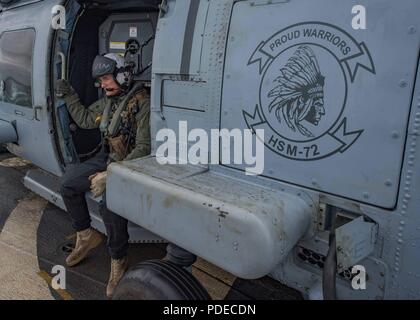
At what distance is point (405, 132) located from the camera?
137cm

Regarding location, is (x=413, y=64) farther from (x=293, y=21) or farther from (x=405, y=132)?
(x=293, y=21)

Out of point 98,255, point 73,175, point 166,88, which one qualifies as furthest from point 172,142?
point 98,255

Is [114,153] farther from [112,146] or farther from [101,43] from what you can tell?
[101,43]

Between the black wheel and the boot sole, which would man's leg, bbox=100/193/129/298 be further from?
the black wheel

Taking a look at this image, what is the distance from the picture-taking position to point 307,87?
161 centimetres

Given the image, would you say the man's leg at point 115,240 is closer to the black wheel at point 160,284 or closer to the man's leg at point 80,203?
the man's leg at point 80,203

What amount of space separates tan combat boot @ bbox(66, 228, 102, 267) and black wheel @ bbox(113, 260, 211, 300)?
1.25 meters

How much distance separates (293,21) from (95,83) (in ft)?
9.28

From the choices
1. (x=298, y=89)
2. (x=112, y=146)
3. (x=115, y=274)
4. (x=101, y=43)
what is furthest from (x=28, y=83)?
(x=298, y=89)

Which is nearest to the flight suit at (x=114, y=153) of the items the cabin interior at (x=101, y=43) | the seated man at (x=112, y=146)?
the seated man at (x=112, y=146)

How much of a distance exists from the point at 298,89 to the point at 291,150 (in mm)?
267

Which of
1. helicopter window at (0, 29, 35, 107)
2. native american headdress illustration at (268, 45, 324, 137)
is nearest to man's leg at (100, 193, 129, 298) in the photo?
native american headdress illustration at (268, 45, 324, 137)

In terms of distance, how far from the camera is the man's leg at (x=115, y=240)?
265cm

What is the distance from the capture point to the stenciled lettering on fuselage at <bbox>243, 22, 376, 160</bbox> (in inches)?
58.9
